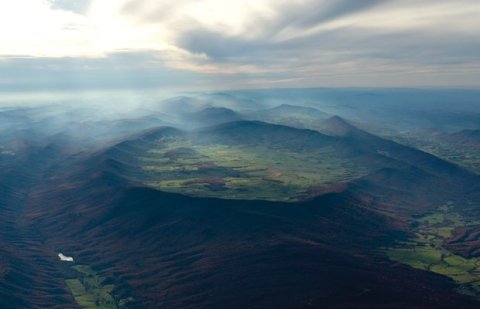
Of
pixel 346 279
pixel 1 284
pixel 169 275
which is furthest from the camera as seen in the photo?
pixel 169 275

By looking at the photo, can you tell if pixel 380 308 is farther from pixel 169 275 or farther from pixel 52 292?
pixel 52 292

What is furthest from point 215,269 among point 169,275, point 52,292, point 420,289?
point 420,289

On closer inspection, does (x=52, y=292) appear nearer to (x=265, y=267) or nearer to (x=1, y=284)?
(x=1, y=284)

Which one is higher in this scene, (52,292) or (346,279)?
(346,279)

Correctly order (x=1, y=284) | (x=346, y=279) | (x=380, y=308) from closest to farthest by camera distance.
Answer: (x=380, y=308), (x=346, y=279), (x=1, y=284)

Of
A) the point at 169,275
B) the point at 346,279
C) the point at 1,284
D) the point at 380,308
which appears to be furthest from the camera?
the point at 169,275

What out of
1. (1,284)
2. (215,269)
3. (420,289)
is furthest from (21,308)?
(420,289)

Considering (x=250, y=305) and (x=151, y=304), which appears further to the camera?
(x=151, y=304)

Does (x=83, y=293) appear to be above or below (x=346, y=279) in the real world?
below

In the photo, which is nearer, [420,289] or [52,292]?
[420,289]
